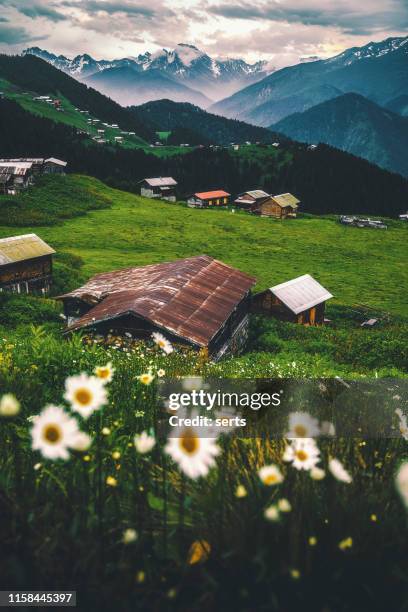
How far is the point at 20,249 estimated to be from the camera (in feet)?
145

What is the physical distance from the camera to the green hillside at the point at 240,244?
5493cm

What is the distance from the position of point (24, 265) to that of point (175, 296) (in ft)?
81.7

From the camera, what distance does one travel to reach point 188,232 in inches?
3034

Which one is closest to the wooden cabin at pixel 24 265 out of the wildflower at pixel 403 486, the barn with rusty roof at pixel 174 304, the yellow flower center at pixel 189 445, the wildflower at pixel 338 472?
the barn with rusty roof at pixel 174 304

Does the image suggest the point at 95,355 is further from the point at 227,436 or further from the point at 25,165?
the point at 25,165

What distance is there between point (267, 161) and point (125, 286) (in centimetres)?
13121

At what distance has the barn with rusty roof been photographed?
70.8 feet

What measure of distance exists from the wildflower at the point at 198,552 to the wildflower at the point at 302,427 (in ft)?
3.02

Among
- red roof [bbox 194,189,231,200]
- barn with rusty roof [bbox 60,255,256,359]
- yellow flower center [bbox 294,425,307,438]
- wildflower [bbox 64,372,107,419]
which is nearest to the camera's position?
wildflower [bbox 64,372,107,419]

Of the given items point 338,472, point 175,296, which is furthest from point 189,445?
point 175,296

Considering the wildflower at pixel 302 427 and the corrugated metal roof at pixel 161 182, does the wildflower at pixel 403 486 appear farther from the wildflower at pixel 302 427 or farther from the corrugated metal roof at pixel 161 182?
the corrugated metal roof at pixel 161 182

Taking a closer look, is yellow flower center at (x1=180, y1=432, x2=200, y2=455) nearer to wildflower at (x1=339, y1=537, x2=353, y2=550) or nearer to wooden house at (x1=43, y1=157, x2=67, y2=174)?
wildflower at (x1=339, y1=537, x2=353, y2=550)

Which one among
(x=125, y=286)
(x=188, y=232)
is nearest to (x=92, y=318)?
(x=125, y=286)

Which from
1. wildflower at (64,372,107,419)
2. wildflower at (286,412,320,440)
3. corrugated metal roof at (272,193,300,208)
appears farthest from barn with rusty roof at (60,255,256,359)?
corrugated metal roof at (272,193,300,208)
